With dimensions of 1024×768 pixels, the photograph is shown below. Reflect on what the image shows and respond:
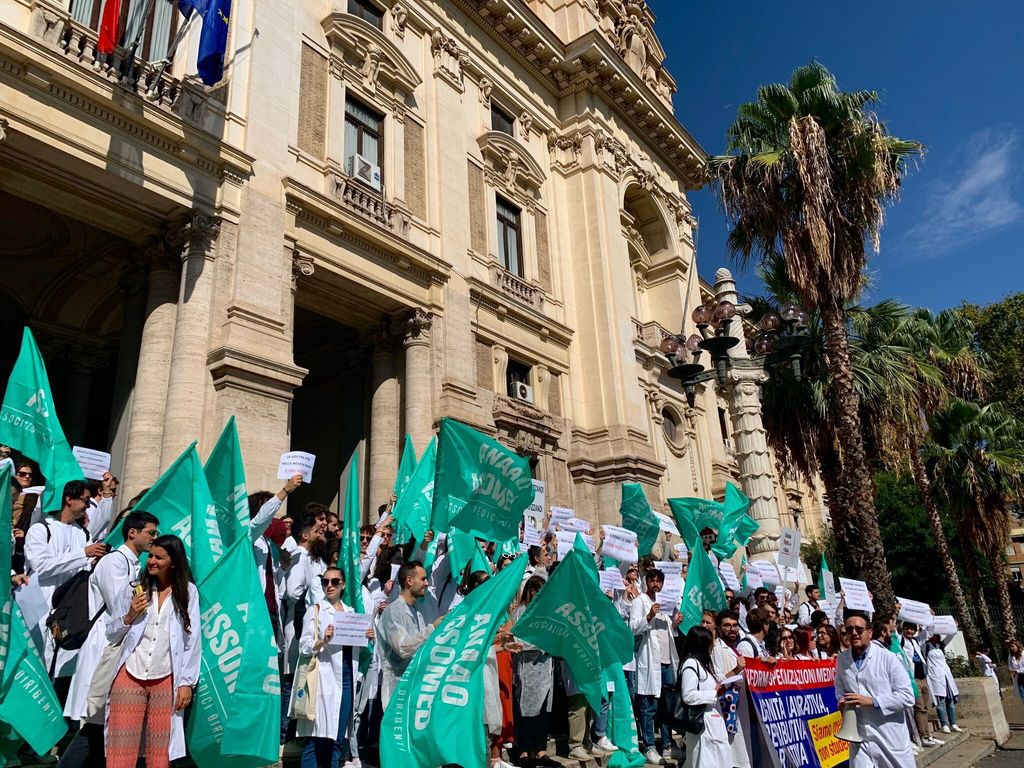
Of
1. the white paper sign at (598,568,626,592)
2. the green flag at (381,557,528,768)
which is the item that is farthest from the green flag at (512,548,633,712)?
the white paper sign at (598,568,626,592)

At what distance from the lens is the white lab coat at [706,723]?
6.14 m

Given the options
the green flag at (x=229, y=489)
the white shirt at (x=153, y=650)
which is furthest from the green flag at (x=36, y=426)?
the white shirt at (x=153, y=650)

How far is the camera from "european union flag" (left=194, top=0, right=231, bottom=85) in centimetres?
1200

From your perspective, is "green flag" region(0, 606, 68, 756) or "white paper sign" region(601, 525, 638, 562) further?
"white paper sign" region(601, 525, 638, 562)

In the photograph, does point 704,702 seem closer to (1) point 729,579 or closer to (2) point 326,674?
(2) point 326,674

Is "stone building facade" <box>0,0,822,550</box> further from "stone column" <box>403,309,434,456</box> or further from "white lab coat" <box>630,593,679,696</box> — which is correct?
"white lab coat" <box>630,593,679,696</box>

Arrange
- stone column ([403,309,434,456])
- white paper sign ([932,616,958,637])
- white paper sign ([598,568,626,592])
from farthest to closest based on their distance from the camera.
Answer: stone column ([403,309,434,456])
white paper sign ([932,616,958,637])
white paper sign ([598,568,626,592])

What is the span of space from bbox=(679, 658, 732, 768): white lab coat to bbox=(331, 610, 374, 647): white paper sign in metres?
2.66

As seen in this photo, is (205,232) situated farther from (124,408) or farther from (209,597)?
(209,597)

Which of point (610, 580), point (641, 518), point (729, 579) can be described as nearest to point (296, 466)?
point (610, 580)

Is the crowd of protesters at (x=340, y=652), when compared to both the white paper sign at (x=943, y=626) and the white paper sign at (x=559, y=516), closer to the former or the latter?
the white paper sign at (x=559, y=516)

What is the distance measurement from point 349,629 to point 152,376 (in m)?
7.24

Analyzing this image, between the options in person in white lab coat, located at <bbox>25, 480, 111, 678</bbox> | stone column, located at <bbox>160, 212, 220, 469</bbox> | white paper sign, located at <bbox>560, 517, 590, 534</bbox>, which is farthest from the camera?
stone column, located at <bbox>160, 212, 220, 469</bbox>

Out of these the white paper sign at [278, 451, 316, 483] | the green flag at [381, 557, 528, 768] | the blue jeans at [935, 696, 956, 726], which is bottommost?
the blue jeans at [935, 696, 956, 726]
